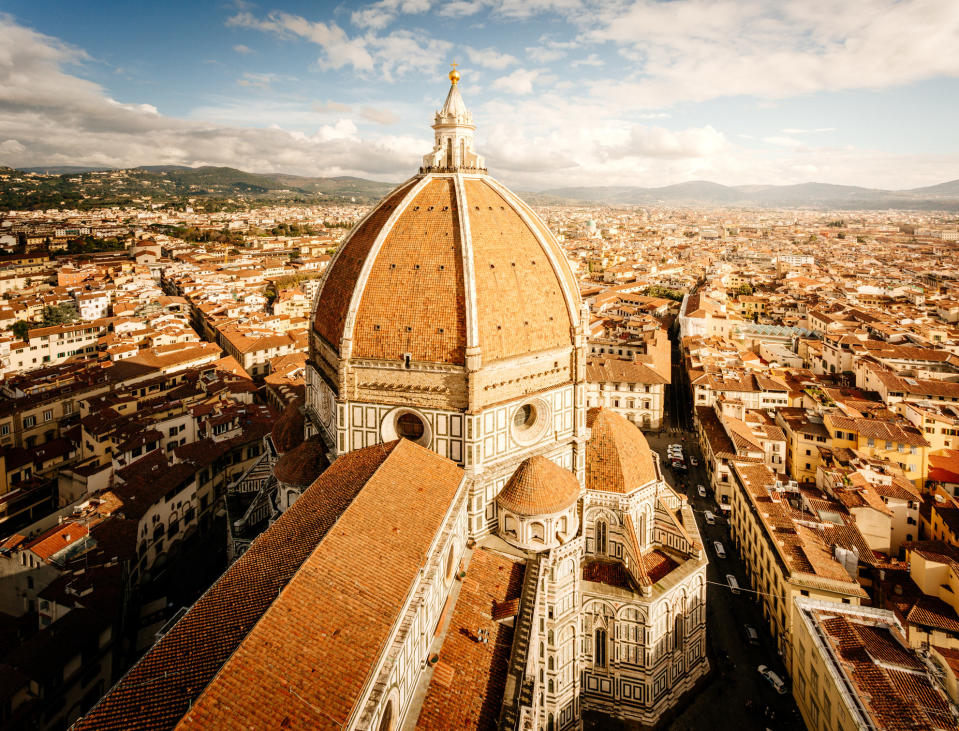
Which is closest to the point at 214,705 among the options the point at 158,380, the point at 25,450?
the point at 25,450

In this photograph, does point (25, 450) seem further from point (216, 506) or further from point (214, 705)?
point (214, 705)

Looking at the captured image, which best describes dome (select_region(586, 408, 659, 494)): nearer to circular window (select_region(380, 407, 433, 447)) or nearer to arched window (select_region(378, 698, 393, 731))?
circular window (select_region(380, 407, 433, 447))

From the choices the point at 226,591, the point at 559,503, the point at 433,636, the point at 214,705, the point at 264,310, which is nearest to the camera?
the point at 214,705

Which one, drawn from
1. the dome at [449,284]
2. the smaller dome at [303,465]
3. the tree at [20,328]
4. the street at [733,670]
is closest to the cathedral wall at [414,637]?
the dome at [449,284]

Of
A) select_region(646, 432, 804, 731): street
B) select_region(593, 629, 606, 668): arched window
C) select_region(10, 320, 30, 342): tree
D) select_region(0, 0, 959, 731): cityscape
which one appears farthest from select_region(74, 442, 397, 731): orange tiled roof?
select_region(10, 320, 30, 342): tree

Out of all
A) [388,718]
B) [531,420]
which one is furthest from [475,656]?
[531,420]

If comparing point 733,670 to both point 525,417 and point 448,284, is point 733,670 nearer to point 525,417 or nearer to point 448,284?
point 525,417

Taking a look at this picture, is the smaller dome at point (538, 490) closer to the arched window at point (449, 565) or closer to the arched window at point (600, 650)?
the arched window at point (449, 565)
